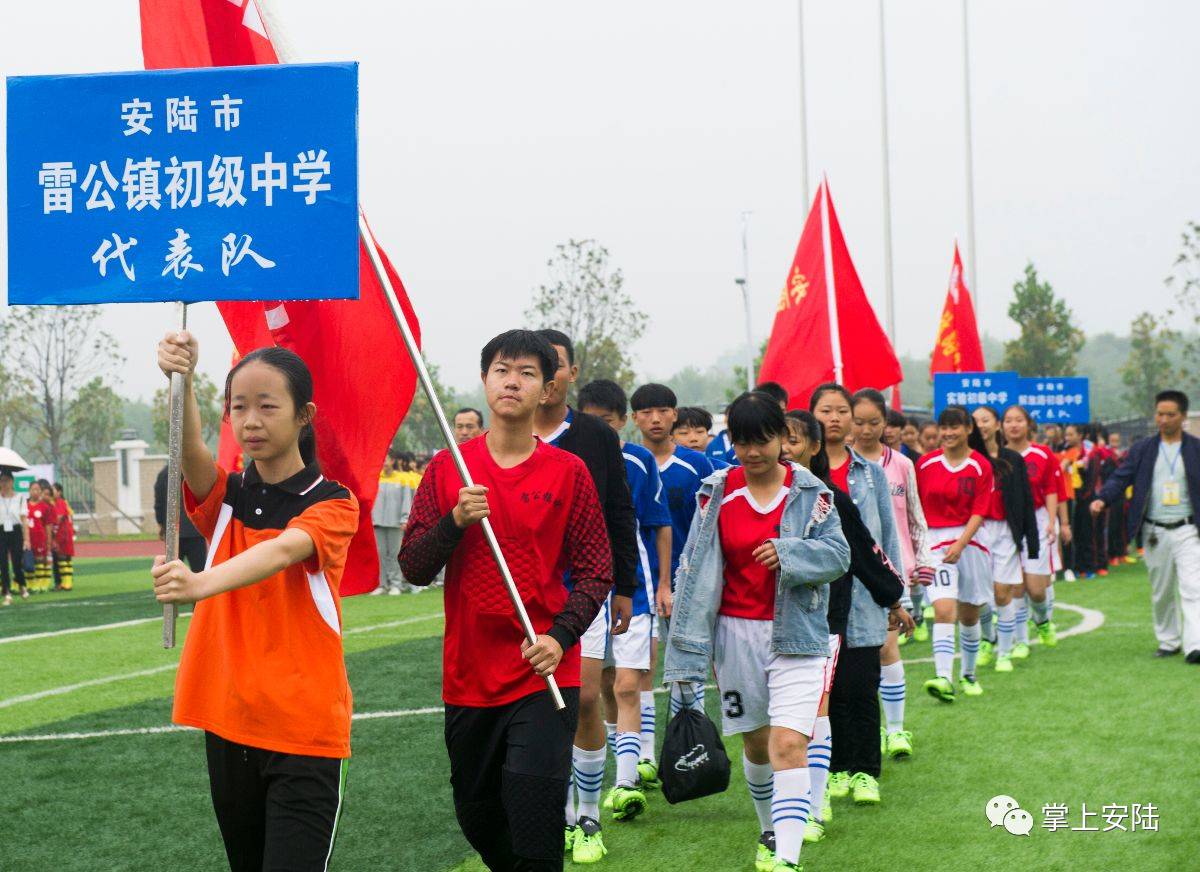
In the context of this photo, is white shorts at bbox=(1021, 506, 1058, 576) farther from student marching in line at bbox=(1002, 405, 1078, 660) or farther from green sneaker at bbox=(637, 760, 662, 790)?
green sneaker at bbox=(637, 760, 662, 790)

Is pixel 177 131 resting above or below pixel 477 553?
above

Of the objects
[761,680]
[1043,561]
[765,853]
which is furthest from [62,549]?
[761,680]

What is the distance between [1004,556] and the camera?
12.3 meters

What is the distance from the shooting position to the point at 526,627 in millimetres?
4652

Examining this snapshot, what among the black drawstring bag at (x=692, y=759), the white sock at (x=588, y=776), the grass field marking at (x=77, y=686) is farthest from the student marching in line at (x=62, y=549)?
the black drawstring bag at (x=692, y=759)

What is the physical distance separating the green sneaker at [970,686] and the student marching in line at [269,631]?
7.64 meters

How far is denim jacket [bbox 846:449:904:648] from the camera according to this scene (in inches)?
305

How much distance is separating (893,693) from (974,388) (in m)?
12.1

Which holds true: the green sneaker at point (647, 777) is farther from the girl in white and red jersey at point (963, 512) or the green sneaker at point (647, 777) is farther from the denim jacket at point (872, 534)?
the girl in white and red jersey at point (963, 512)

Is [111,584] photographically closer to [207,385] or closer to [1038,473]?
[1038,473]

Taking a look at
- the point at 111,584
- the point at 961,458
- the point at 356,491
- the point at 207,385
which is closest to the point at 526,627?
the point at 356,491

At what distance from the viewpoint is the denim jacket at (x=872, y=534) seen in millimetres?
7750

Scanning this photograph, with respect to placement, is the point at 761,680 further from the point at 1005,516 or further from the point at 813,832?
the point at 1005,516

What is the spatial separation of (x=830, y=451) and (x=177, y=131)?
14.5 feet
